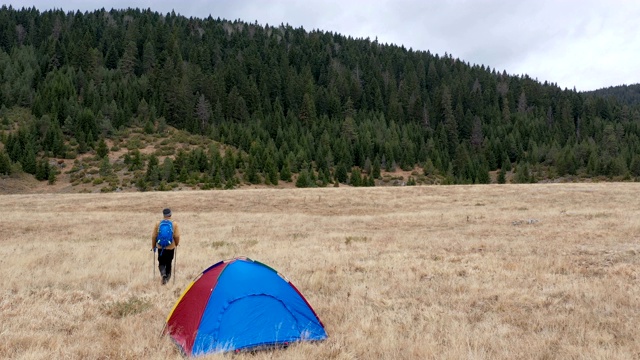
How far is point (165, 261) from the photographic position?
11062 mm

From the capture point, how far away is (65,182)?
6272 cm

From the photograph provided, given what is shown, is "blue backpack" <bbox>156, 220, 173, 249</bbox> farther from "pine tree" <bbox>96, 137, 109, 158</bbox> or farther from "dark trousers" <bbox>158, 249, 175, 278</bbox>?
"pine tree" <bbox>96, 137, 109, 158</bbox>

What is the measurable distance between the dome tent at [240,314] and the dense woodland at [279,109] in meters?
55.2

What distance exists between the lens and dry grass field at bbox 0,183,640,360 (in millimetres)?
6461

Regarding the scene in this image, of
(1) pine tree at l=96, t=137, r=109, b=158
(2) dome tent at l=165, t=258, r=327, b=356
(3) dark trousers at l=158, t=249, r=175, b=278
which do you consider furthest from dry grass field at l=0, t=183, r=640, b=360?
(1) pine tree at l=96, t=137, r=109, b=158

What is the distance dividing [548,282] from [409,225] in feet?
43.9

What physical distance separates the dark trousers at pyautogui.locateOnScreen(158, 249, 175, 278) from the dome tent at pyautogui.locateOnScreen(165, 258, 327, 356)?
3.74m

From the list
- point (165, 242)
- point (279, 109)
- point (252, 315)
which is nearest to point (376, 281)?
point (252, 315)

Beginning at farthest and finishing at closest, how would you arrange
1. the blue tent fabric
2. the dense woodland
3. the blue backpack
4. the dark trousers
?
the dense woodland
the dark trousers
the blue backpack
the blue tent fabric

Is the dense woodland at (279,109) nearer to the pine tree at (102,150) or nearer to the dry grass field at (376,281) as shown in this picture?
the pine tree at (102,150)

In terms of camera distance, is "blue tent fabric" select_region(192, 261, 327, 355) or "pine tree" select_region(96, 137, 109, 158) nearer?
"blue tent fabric" select_region(192, 261, 327, 355)

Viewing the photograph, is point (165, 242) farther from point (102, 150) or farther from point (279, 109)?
Answer: point (279, 109)

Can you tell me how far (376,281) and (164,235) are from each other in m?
5.49

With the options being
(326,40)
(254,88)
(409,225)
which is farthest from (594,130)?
(409,225)
